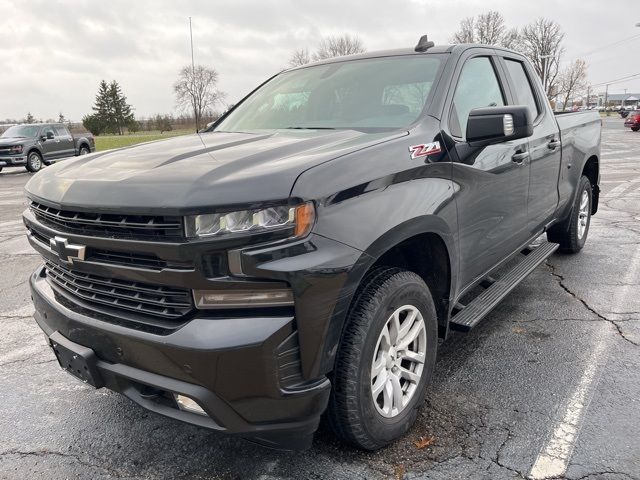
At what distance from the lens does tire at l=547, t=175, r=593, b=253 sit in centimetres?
538

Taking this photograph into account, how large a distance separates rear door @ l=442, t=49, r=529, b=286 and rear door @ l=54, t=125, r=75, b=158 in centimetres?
2060

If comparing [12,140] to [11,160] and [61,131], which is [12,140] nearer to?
[11,160]

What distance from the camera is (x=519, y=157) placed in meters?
3.58

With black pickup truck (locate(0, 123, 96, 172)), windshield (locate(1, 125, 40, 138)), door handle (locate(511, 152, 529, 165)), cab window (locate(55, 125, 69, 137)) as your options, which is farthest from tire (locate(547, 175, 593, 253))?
cab window (locate(55, 125, 69, 137))

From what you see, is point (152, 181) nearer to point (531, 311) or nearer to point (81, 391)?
point (81, 391)

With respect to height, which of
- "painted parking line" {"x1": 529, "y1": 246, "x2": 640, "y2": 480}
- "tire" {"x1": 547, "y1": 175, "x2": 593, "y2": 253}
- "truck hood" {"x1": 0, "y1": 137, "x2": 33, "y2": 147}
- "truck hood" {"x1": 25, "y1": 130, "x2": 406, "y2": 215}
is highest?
"truck hood" {"x1": 0, "y1": 137, "x2": 33, "y2": 147}

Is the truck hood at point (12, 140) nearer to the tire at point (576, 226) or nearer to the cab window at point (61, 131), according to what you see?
the cab window at point (61, 131)

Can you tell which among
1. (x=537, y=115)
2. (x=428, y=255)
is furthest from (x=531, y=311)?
(x=428, y=255)

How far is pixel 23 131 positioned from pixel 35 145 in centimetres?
95

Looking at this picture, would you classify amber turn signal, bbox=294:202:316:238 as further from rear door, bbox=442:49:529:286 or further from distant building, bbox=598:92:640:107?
distant building, bbox=598:92:640:107

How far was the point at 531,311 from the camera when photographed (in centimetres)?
425

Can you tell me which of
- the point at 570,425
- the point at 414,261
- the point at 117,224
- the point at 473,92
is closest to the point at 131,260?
the point at 117,224

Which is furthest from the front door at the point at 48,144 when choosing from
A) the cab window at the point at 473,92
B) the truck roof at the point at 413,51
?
the cab window at the point at 473,92

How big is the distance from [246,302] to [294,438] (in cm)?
60
